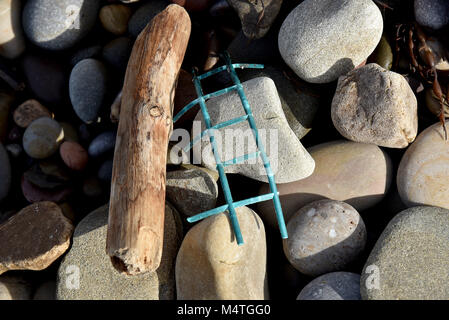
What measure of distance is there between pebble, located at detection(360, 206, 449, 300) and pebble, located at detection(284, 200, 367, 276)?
14 cm

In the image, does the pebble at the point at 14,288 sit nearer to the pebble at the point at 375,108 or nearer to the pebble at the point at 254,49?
the pebble at the point at 254,49

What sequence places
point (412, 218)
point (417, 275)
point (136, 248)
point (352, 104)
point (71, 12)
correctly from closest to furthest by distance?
point (136, 248) < point (417, 275) < point (412, 218) < point (352, 104) < point (71, 12)

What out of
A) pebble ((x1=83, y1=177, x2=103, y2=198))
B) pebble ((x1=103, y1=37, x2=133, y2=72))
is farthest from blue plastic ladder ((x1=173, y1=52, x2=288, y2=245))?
pebble ((x1=83, y1=177, x2=103, y2=198))

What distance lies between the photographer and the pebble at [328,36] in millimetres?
2609

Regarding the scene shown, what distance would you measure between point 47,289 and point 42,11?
2.00m

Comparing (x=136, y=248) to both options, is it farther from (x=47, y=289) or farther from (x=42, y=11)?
(x=42, y=11)

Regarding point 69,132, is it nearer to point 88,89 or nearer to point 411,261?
point 88,89

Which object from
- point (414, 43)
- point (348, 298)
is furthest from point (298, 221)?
point (414, 43)

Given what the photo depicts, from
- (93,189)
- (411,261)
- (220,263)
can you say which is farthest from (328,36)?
(93,189)

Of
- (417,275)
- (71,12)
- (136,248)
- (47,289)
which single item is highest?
(71,12)

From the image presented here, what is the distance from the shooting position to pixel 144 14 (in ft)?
10.6

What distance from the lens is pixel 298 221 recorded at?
8.48 ft

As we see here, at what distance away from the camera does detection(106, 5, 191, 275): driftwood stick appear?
219cm

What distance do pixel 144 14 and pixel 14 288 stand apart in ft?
6.88
